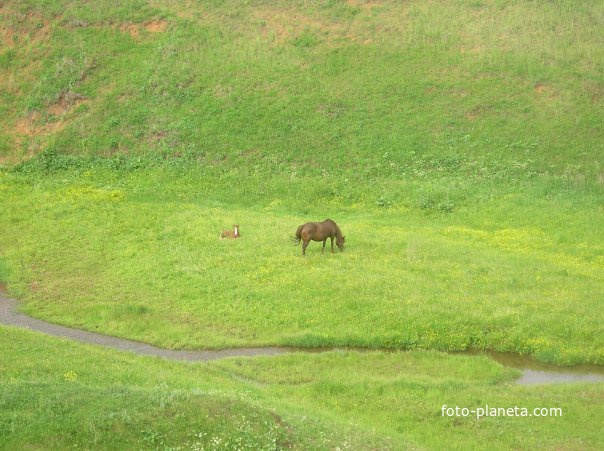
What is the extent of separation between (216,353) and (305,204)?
613 inches

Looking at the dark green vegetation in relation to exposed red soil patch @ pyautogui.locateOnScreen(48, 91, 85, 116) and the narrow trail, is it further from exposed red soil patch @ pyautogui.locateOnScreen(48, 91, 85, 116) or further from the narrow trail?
exposed red soil patch @ pyautogui.locateOnScreen(48, 91, 85, 116)

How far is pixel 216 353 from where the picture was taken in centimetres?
2433

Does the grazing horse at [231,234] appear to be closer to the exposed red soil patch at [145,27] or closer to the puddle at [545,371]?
the puddle at [545,371]

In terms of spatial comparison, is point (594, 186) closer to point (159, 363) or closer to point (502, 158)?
point (502, 158)

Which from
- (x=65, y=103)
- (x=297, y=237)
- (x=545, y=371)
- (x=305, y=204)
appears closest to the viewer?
(x=545, y=371)

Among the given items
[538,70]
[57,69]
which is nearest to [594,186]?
[538,70]

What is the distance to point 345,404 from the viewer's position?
776 inches

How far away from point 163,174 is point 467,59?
2039 centimetres

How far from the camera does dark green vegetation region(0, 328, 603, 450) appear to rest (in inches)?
605

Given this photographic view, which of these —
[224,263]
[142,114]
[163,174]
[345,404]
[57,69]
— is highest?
[57,69]

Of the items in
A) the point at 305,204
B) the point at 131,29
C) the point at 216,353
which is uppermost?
the point at 131,29

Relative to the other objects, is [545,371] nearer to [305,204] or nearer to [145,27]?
[305,204]

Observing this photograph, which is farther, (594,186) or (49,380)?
(594,186)

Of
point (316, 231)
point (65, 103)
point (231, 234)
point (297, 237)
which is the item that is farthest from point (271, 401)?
point (65, 103)
